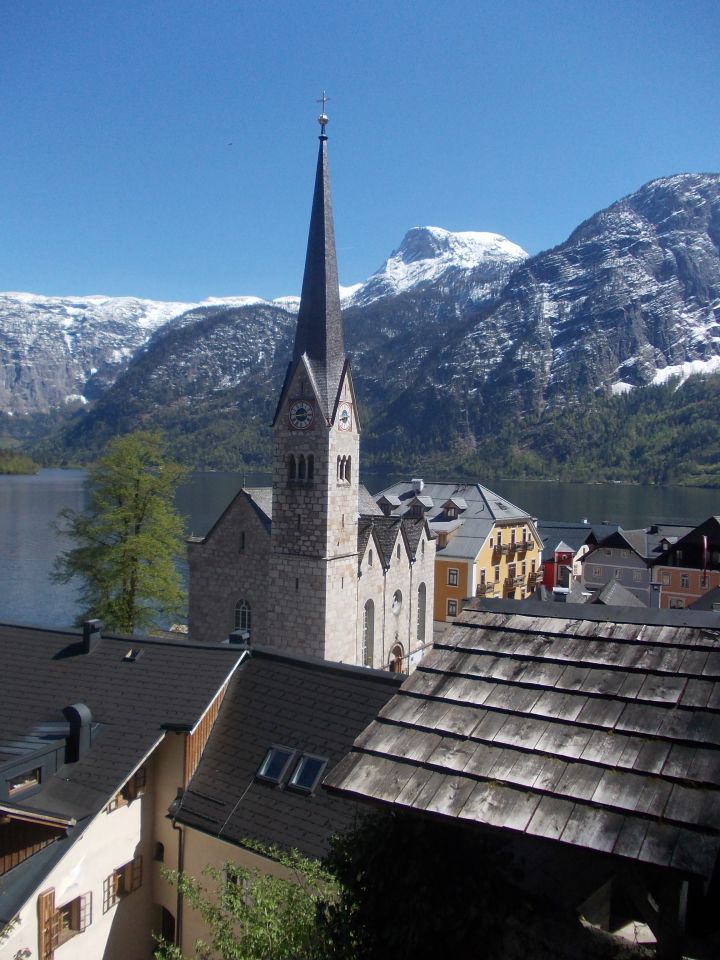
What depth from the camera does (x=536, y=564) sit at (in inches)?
2183

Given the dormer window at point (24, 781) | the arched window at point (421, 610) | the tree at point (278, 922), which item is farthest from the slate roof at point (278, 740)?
the arched window at point (421, 610)

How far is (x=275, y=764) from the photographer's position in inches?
561

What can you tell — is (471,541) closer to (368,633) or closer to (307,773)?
(368,633)

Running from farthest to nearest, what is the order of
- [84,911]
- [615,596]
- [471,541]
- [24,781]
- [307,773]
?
[471,541] → [615,596] → [307,773] → [24,781] → [84,911]

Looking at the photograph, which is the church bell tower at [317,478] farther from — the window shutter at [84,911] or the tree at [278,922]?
the tree at [278,922]

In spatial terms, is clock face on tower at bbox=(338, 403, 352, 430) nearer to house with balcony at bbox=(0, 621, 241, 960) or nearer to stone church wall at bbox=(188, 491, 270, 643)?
stone church wall at bbox=(188, 491, 270, 643)

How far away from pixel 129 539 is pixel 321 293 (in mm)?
13446

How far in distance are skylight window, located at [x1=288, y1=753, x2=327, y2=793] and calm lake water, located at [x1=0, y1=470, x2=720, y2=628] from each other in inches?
384

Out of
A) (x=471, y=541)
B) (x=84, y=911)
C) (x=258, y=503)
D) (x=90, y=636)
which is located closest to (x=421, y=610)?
(x=471, y=541)

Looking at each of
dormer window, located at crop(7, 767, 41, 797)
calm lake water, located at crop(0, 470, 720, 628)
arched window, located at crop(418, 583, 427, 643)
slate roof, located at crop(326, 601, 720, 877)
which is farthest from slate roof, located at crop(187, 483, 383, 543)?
slate roof, located at crop(326, 601, 720, 877)

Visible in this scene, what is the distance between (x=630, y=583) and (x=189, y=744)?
49.8 m

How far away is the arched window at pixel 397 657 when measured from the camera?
112 ft

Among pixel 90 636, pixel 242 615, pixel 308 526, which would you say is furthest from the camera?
Result: pixel 242 615

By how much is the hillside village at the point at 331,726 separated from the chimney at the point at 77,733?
0.13 ft
